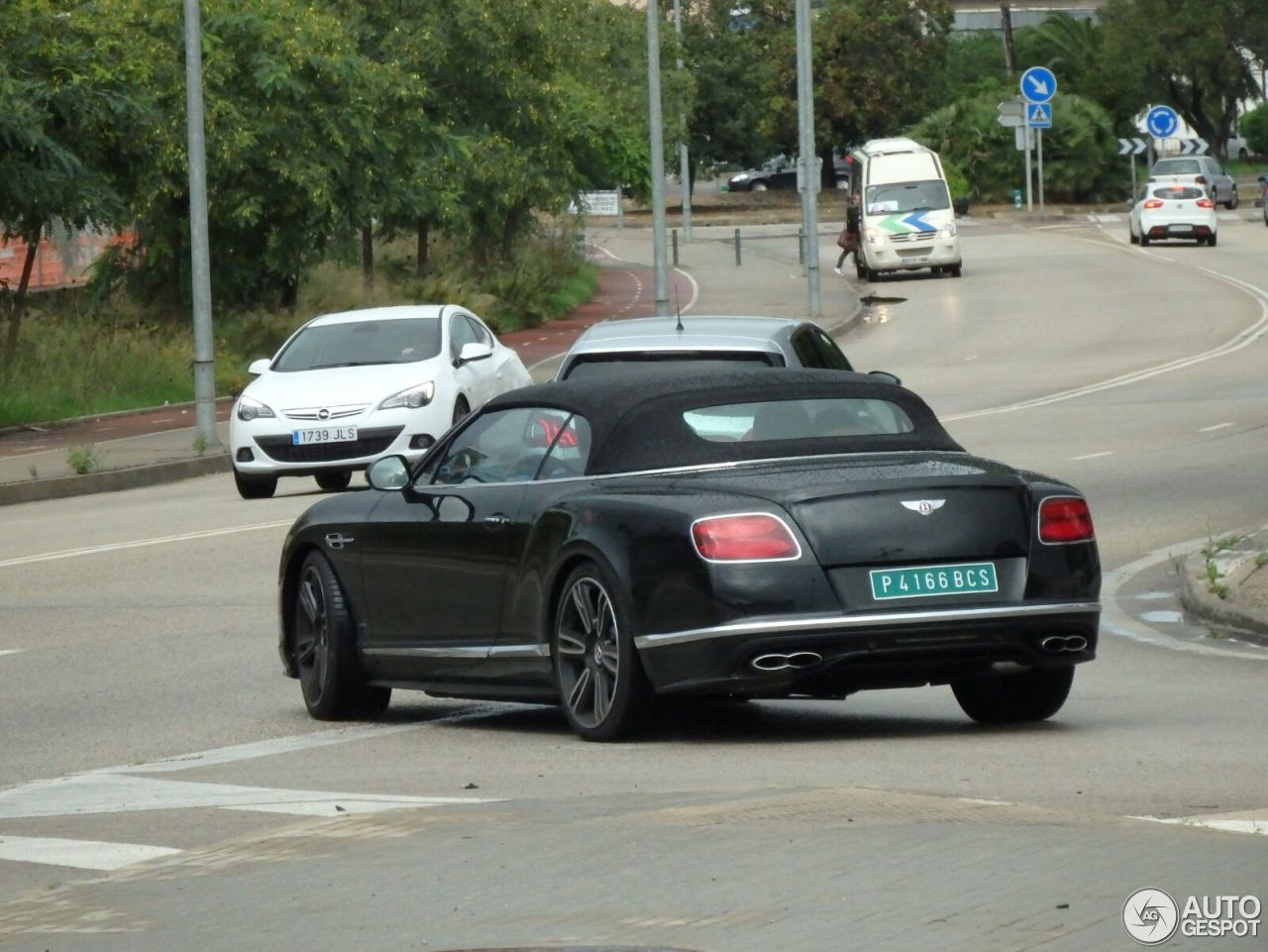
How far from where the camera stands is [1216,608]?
13.0 m

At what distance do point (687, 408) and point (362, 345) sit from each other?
13.6m

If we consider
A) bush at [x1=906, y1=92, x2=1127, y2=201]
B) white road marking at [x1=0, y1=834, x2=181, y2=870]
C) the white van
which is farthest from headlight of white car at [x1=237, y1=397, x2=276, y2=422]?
bush at [x1=906, y1=92, x2=1127, y2=201]

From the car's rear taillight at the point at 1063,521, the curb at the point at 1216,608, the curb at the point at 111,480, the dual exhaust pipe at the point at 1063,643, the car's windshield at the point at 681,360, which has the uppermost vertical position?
the car's windshield at the point at 681,360

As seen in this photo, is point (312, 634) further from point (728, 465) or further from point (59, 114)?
point (59, 114)

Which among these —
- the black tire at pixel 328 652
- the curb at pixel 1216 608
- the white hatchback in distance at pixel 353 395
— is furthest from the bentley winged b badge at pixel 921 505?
the white hatchback in distance at pixel 353 395

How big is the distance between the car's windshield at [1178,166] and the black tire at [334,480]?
54.8 metres

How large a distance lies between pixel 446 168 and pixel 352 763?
3729cm

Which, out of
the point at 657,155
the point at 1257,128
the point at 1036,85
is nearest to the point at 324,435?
the point at 657,155

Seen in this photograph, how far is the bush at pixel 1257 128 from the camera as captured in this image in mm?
124875

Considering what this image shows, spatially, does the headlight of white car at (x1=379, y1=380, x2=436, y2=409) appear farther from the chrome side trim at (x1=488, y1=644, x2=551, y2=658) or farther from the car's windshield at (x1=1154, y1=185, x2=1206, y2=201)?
the car's windshield at (x1=1154, y1=185, x2=1206, y2=201)

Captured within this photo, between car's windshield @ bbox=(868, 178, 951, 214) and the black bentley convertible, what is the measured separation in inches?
1784

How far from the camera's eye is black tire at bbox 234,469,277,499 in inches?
854

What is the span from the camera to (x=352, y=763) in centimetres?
912

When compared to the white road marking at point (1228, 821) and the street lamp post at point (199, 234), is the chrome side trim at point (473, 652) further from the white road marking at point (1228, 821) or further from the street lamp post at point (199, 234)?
the street lamp post at point (199, 234)
